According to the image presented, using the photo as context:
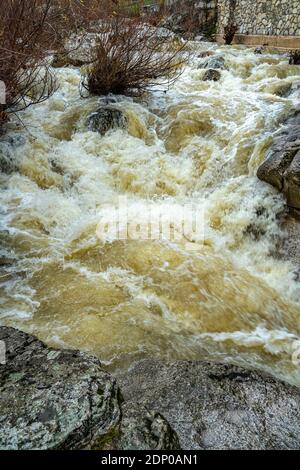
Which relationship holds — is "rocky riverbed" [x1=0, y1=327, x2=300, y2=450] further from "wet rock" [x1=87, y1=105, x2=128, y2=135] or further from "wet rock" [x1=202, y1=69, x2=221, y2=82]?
"wet rock" [x1=202, y1=69, x2=221, y2=82]

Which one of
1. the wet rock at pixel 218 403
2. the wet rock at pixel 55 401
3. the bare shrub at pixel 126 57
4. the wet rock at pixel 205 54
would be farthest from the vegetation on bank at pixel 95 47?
the wet rock at pixel 218 403

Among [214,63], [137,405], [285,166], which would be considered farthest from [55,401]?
[214,63]

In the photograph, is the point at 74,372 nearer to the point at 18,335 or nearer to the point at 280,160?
the point at 18,335

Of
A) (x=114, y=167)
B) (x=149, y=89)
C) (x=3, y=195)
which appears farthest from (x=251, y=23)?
(x=3, y=195)

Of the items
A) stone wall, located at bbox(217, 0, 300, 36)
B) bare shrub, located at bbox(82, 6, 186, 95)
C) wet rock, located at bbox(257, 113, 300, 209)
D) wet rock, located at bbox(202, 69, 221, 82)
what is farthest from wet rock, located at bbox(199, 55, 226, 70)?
wet rock, located at bbox(257, 113, 300, 209)

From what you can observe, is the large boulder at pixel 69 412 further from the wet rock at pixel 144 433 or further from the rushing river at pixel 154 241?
the rushing river at pixel 154 241

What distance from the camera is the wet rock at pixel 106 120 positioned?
635 centimetres

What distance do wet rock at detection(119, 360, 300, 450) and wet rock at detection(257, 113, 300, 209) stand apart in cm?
264

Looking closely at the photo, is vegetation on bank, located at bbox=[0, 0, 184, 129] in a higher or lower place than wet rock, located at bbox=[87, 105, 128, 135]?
higher

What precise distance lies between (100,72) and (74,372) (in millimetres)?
6268

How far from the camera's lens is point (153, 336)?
3029 mm

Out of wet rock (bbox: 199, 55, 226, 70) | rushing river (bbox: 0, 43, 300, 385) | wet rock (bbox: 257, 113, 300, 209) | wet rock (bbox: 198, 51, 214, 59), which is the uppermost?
wet rock (bbox: 198, 51, 214, 59)

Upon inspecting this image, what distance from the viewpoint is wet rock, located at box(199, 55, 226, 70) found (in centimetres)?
950
